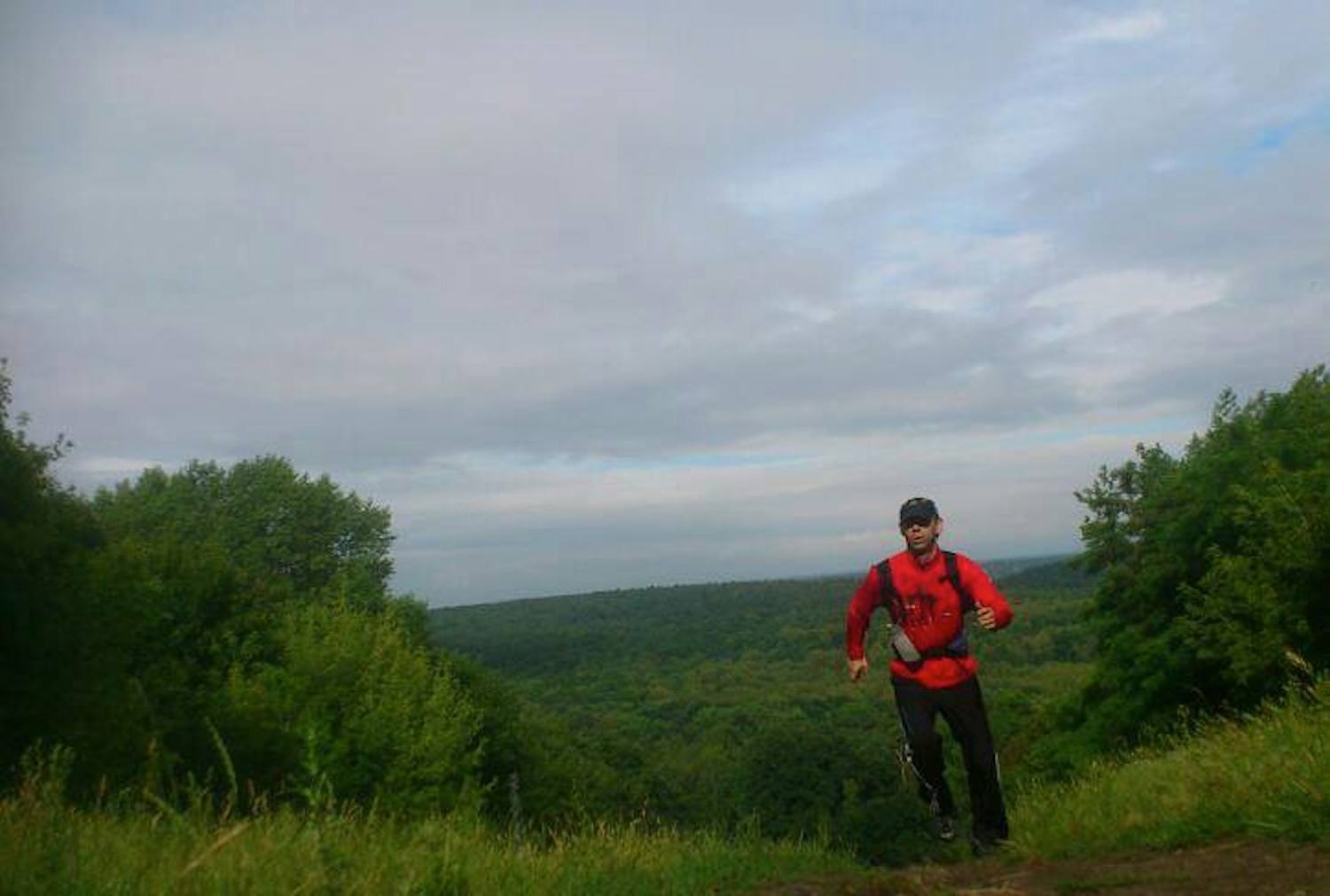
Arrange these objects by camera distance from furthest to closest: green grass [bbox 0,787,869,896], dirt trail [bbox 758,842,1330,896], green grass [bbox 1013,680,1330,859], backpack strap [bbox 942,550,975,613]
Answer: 1. backpack strap [bbox 942,550,975,613]
2. green grass [bbox 1013,680,1330,859]
3. dirt trail [bbox 758,842,1330,896]
4. green grass [bbox 0,787,869,896]

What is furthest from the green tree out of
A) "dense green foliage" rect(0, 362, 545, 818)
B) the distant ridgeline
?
the distant ridgeline

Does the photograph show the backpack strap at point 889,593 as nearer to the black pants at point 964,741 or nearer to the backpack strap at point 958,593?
the backpack strap at point 958,593

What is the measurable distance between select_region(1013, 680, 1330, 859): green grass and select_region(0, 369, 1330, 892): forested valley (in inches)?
3.9

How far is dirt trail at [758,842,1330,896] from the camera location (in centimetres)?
487

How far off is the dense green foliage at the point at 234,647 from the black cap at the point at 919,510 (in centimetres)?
412

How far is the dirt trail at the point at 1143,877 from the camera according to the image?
4.87 m

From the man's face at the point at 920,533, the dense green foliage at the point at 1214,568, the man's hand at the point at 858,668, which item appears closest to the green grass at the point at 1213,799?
the man's hand at the point at 858,668

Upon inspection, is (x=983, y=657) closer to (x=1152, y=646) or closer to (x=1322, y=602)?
(x=1152, y=646)

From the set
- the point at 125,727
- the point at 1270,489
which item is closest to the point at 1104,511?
the point at 1270,489

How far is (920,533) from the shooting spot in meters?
7.56

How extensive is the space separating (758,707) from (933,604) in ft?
362

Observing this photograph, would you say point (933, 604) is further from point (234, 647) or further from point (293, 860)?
point (234, 647)

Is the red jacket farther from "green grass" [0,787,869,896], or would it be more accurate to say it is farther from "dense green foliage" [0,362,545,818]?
"dense green foliage" [0,362,545,818]

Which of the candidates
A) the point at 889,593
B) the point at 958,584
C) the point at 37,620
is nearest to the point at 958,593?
the point at 958,584
